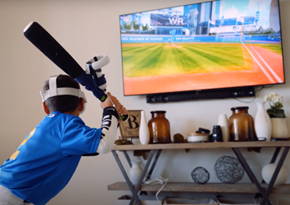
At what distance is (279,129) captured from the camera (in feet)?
6.50

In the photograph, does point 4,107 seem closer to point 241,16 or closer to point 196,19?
point 196,19

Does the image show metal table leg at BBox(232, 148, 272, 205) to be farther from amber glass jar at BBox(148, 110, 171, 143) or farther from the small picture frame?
the small picture frame

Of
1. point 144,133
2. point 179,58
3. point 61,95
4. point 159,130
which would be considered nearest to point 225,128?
point 159,130

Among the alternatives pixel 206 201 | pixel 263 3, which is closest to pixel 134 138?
pixel 206 201

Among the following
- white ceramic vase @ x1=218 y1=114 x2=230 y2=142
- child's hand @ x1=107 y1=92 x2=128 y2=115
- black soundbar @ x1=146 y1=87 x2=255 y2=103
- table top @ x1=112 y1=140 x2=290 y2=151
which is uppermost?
child's hand @ x1=107 y1=92 x2=128 y2=115

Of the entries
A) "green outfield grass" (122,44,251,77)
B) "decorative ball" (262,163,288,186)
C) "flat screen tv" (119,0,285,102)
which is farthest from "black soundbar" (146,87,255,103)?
"decorative ball" (262,163,288,186)

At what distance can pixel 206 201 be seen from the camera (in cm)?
211

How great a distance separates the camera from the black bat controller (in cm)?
109

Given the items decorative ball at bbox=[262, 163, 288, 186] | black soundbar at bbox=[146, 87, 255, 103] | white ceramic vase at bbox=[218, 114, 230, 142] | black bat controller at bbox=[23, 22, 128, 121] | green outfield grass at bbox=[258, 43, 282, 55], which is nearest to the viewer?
black bat controller at bbox=[23, 22, 128, 121]

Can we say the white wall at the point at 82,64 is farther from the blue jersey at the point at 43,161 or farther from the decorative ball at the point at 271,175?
the blue jersey at the point at 43,161

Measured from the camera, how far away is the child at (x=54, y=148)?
1.17 meters

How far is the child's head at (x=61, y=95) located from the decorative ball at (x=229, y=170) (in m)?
1.25

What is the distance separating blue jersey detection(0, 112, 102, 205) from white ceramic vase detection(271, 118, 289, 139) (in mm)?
1374

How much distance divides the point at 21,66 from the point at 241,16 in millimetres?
2029
